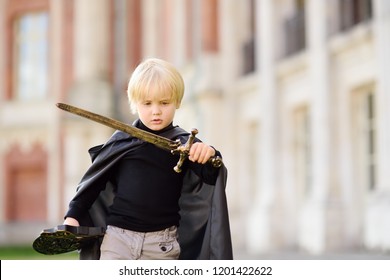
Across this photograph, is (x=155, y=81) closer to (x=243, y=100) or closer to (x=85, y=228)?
(x=85, y=228)

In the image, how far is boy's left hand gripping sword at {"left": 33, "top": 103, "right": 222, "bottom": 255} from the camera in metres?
1.95

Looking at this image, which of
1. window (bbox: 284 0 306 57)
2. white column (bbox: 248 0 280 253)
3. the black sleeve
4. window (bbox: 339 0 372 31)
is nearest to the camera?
the black sleeve

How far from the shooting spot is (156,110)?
2080mm

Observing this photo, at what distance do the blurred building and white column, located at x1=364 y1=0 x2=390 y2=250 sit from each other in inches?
0.6

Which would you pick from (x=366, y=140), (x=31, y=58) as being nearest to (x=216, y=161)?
(x=366, y=140)

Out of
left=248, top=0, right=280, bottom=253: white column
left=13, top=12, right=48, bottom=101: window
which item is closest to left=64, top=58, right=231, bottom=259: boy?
left=248, top=0, right=280, bottom=253: white column

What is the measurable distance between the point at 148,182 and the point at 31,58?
15427 millimetres

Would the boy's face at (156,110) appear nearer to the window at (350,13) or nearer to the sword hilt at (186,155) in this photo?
the sword hilt at (186,155)

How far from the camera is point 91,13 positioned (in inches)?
625

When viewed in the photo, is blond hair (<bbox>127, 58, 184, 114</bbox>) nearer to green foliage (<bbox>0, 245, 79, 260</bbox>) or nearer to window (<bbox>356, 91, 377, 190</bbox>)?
green foliage (<bbox>0, 245, 79, 260</bbox>)

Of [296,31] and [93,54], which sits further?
[93,54]

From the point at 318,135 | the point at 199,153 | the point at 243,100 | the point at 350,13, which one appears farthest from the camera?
the point at 243,100
